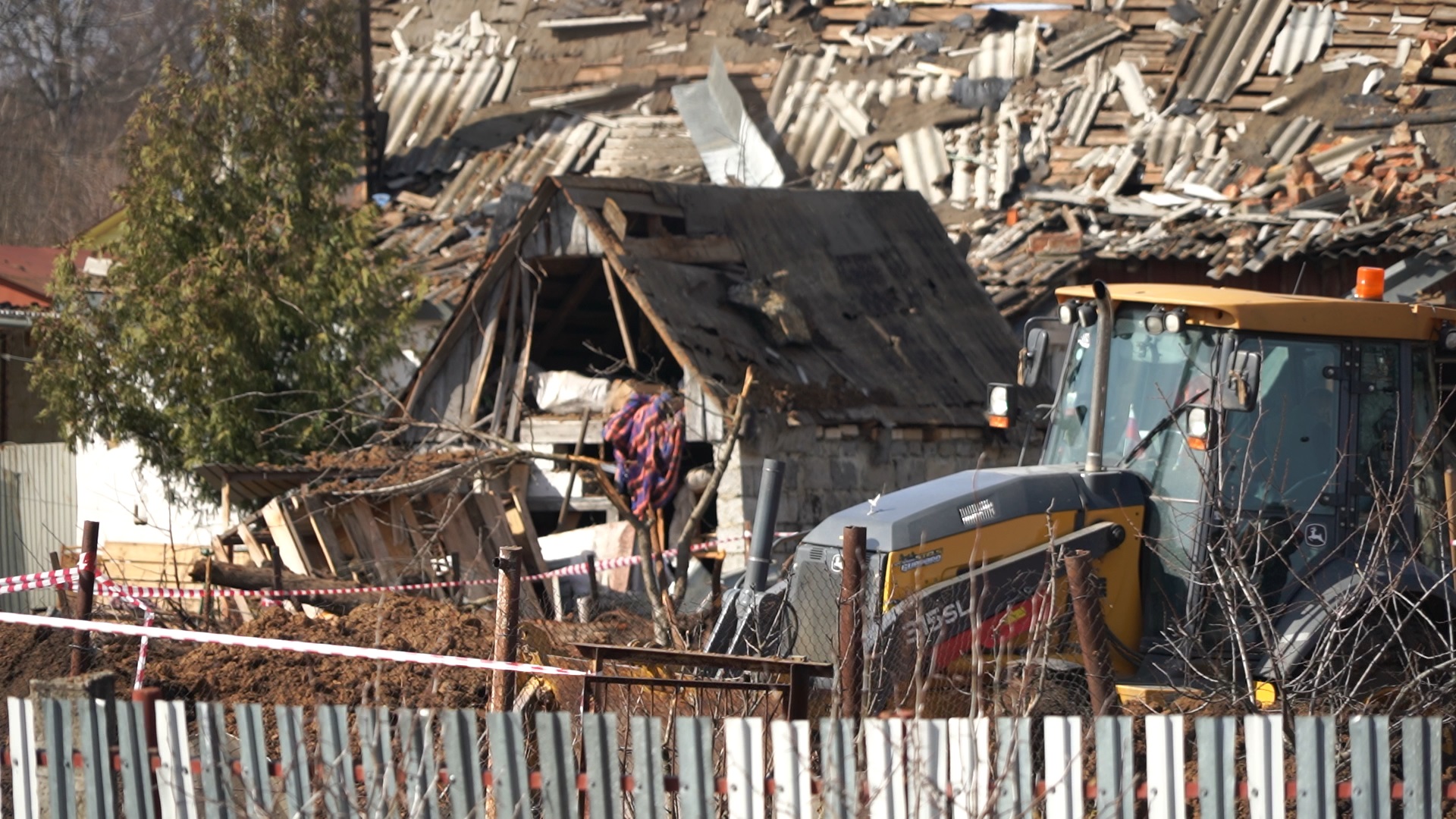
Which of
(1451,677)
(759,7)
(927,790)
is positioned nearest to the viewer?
(927,790)

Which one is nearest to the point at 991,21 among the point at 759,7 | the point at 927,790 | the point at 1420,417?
the point at 759,7

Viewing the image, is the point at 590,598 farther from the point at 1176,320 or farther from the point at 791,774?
the point at 791,774

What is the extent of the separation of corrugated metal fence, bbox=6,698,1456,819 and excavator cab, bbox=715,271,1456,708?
2020 millimetres

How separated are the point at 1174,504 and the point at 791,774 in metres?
3.51

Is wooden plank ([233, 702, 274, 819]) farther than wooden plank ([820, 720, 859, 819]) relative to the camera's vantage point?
Yes

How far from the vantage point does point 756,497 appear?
→ 13.5m

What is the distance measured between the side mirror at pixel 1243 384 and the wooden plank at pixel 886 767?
10.0ft

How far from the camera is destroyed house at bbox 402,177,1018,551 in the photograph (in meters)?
13.6

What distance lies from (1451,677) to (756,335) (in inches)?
321

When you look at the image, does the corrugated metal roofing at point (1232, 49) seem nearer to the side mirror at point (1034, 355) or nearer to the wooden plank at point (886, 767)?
the side mirror at point (1034, 355)

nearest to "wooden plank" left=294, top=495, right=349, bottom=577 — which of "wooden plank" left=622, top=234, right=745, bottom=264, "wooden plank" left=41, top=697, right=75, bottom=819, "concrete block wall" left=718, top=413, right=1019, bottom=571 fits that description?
"concrete block wall" left=718, top=413, right=1019, bottom=571

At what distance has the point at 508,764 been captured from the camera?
196 inches

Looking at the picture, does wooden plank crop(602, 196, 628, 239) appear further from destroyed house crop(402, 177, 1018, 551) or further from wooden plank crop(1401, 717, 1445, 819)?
wooden plank crop(1401, 717, 1445, 819)

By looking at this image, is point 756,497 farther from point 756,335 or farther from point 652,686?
point 652,686
